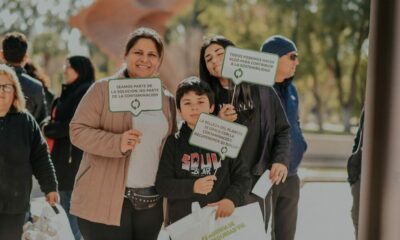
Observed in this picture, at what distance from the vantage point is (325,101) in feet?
150

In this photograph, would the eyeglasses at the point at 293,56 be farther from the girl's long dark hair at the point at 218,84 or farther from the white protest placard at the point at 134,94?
the white protest placard at the point at 134,94

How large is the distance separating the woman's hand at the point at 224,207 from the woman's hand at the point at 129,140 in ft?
1.76

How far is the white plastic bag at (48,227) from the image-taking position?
3881 mm

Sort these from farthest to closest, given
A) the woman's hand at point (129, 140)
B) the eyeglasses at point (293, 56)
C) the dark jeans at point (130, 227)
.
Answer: the eyeglasses at point (293, 56) → the dark jeans at point (130, 227) → the woman's hand at point (129, 140)

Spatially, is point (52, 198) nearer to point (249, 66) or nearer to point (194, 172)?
point (194, 172)

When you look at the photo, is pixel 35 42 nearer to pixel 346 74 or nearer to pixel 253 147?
pixel 346 74

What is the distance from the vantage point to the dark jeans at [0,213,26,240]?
390cm

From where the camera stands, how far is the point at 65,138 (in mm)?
5203

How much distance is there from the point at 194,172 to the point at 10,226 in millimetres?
1153

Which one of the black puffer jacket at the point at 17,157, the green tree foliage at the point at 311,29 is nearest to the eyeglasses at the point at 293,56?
the black puffer jacket at the point at 17,157

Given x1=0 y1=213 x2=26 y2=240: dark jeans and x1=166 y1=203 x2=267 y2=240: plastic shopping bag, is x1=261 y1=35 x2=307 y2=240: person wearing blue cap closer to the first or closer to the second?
x1=166 y1=203 x2=267 y2=240: plastic shopping bag

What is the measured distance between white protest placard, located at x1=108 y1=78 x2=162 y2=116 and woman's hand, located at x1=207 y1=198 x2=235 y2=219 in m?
0.61

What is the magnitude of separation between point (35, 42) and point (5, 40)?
4054cm

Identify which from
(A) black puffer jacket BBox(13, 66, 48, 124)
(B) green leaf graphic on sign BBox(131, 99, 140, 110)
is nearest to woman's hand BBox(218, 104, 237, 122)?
(B) green leaf graphic on sign BBox(131, 99, 140, 110)
